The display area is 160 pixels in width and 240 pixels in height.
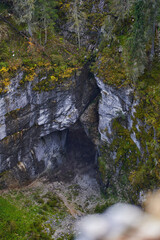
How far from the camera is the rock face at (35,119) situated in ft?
67.6

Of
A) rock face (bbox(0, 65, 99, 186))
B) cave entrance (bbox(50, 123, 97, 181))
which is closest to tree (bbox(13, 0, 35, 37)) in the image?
rock face (bbox(0, 65, 99, 186))

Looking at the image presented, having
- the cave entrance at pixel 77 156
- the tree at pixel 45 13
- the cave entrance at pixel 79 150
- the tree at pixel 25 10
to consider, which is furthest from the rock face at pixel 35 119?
the tree at pixel 45 13

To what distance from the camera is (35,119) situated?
22.7 metres

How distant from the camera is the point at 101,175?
24672 mm

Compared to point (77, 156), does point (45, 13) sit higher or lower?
higher

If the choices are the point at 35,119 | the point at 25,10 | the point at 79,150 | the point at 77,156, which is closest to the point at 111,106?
the point at 35,119

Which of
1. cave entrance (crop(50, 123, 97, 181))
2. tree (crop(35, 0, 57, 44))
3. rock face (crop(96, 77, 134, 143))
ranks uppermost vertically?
tree (crop(35, 0, 57, 44))

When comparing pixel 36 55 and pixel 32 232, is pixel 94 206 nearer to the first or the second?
pixel 32 232

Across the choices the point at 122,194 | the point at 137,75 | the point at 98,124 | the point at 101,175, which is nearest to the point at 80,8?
the point at 137,75

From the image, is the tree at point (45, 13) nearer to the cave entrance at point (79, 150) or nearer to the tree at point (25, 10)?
the tree at point (25, 10)

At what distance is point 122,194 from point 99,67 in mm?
14578

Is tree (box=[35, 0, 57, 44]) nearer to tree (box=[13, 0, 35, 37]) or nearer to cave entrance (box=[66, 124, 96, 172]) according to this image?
tree (box=[13, 0, 35, 37])

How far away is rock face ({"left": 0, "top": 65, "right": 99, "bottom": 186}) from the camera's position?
20.6 m

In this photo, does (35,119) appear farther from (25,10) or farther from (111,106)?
(25,10)
